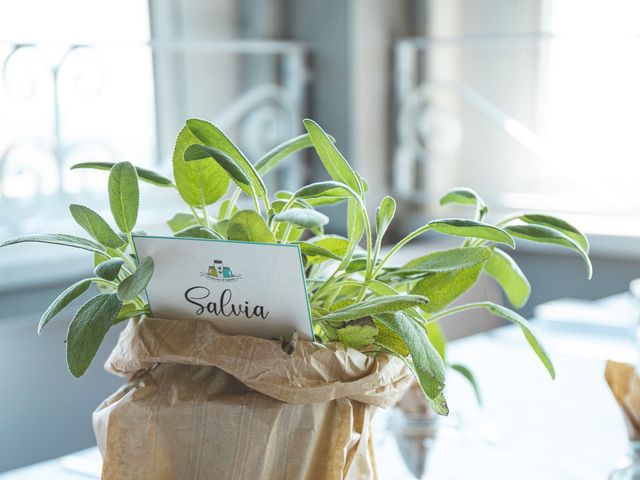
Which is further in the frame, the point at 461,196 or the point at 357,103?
the point at 357,103

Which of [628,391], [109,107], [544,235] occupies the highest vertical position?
[544,235]

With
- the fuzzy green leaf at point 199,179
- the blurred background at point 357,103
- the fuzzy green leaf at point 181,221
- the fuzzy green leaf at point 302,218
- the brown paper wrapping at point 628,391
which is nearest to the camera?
the fuzzy green leaf at point 302,218

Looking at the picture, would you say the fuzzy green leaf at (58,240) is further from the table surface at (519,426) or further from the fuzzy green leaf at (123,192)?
the table surface at (519,426)

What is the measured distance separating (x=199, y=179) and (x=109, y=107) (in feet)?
8.22

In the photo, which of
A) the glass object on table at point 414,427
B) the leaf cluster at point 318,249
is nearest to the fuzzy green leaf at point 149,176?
the leaf cluster at point 318,249

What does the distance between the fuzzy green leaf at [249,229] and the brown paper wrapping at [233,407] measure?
0.22 feet

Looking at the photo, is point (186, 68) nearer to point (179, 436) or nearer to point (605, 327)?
point (605, 327)

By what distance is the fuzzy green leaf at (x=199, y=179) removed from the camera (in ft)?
2.22

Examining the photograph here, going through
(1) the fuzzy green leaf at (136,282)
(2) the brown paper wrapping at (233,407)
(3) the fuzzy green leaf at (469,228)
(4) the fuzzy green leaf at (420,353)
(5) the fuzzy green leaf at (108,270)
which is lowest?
(2) the brown paper wrapping at (233,407)

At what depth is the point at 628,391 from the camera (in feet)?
3.13

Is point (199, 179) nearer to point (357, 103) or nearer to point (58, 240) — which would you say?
point (58, 240)

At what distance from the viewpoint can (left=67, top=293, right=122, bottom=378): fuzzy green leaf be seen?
0.59 meters

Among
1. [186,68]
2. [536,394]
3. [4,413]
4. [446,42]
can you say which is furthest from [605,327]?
[186,68]

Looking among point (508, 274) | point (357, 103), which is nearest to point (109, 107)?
point (357, 103)
